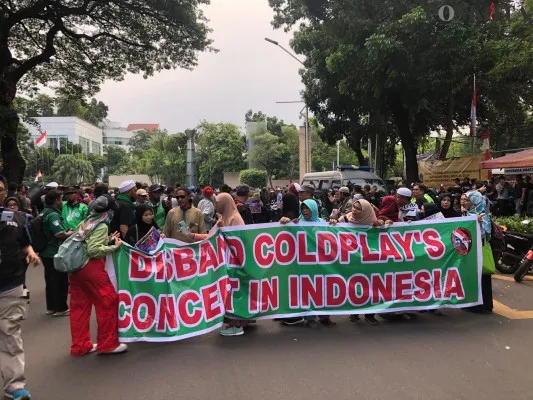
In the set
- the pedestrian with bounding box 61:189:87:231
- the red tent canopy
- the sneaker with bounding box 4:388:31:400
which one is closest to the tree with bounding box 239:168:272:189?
the red tent canopy

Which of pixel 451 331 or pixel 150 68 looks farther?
pixel 150 68

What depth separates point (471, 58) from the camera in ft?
48.8

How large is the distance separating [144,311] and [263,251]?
1398 millimetres

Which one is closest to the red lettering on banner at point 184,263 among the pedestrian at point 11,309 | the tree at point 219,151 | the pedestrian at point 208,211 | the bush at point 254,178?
the pedestrian at point 11,309

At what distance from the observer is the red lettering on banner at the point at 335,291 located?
536cm

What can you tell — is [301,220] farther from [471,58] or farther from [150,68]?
[150,68]

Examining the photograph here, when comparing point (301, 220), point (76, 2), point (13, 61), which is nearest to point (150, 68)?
point (76, 2)

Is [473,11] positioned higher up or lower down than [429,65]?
higher up

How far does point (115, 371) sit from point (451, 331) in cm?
346

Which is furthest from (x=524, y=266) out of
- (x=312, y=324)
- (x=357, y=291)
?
(x=312, y=324)

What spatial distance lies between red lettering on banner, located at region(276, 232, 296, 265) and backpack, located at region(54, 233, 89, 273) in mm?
2002

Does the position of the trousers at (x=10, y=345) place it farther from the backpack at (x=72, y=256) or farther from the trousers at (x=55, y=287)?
the trousers at (x=55, y=287)

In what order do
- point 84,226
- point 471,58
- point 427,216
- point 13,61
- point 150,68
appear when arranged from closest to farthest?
point 84,226, point 427,216, point 471,58, point 13,61, point 150,68

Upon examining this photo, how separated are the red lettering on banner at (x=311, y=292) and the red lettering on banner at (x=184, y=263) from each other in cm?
122
